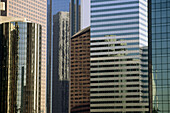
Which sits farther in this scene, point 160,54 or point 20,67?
point 20,67

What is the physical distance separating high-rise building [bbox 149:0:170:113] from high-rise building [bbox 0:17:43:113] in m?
51.7

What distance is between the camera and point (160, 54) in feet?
325

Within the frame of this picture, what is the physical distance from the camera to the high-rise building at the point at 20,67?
13362cm

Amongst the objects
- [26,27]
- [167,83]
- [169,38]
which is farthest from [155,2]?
[26,27]

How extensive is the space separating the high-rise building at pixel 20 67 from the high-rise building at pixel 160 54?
51.7 metres

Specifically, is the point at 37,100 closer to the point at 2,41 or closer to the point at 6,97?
the point at 6,97

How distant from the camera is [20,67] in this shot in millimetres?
136500

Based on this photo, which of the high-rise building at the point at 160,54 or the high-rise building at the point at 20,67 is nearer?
the high-rise building at the point at 160,54

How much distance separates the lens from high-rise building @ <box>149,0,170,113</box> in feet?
318

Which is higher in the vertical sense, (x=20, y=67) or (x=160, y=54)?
(x=160, y=54)

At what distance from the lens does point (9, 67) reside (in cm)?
13712

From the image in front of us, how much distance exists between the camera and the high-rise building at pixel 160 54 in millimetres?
97062

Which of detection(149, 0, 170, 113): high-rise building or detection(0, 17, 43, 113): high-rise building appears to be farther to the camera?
detection(0, 17, 43, 113): high-rise building

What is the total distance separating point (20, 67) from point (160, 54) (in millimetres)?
57120
